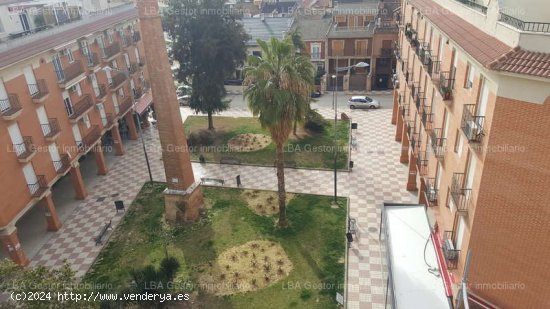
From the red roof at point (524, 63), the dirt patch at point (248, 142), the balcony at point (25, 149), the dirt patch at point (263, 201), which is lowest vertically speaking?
the dirt patch at point (263, 201)

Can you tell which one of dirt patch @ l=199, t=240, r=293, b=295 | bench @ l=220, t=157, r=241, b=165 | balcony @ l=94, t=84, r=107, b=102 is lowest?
dirt patch @ l=199, t=240, r=293, b=295

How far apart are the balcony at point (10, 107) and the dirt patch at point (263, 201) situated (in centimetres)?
1628

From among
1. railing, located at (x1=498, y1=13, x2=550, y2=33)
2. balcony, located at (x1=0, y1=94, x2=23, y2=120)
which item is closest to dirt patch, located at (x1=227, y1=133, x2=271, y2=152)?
balcony, located at (x1=0, y1=94, x2=23, y2=120)

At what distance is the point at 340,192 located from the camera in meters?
31.3

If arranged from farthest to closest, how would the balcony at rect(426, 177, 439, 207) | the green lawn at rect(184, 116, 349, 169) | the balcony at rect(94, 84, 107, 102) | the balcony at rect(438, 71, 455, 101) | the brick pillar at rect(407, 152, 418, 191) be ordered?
the green lawn at rect(184, 116, 349, 169)
the balcony at rect(94, 84, 107, 102)
the brick pillar at rect(407, 152, 418, 191)
the balcony at rect(426, 177, 439, 207)
the balcony at rect(438, 71, 455, 101)

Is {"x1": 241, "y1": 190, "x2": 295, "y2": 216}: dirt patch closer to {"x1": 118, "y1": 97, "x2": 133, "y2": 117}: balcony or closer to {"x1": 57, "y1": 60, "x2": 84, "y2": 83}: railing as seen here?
{"x1": 118, "y1": 97, "x2": 133, "y2": 117}: balcony

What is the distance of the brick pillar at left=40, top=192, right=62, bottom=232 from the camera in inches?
1089

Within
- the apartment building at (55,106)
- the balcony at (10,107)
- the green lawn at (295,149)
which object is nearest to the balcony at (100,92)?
the apartment building at (55,106)

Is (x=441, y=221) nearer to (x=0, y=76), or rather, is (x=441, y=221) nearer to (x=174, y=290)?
(x=174, y=290)

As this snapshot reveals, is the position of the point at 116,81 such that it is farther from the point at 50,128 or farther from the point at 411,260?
the point at 411,260

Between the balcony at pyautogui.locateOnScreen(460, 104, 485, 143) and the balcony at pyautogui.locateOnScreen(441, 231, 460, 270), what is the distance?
5041 millimetres

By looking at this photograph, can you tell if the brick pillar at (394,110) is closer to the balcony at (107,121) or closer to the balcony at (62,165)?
the balcony at (107,121)

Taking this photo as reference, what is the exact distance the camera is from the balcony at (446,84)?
18859 millimetres

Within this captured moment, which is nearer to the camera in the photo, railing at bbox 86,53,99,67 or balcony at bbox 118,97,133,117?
railing at bbox 86,53,99,67
